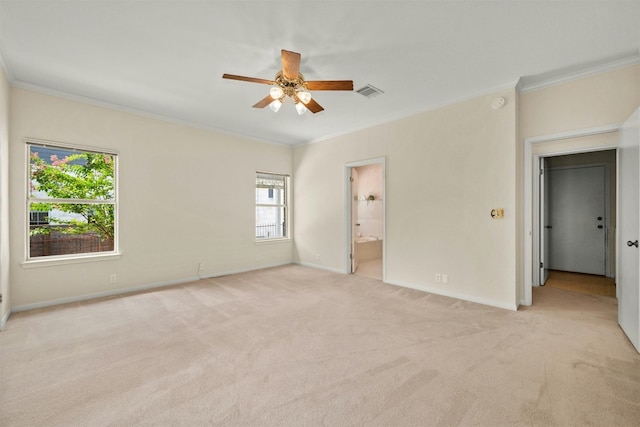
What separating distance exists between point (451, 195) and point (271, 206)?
368 centimetres

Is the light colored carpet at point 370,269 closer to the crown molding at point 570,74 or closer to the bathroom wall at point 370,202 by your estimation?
the bathroom wall at point 370,202

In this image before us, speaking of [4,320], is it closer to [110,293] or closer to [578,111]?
[110,293]

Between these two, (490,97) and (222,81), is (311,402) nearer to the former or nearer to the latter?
(222,81)

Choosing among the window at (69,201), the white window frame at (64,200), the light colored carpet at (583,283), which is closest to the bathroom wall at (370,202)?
the light colored carpet at (583,283)

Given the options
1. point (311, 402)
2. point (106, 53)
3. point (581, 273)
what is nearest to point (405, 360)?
point (311, 402)

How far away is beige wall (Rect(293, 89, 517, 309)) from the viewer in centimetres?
346

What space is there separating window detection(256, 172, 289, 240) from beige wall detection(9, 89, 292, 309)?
8.6 inches

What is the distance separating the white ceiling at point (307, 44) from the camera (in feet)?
7.06

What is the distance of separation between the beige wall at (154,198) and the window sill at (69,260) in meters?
0.05

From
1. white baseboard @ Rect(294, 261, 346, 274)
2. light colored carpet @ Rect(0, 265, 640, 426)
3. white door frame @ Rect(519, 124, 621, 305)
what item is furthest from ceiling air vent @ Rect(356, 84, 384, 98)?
white baseboard @ Rect(294, 261, 346, 274)

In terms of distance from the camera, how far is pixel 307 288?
4.36 metres

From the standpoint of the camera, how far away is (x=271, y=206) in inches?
243

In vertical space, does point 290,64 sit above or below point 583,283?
above

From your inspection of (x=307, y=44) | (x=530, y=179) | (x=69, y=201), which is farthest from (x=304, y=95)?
(x=69, y=201)
